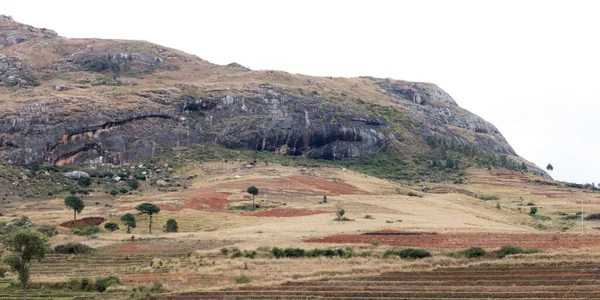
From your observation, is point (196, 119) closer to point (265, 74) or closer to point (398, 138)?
point (265, 74)

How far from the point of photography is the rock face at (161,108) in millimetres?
111750

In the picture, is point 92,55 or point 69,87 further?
point 92,55

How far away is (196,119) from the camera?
433 ft

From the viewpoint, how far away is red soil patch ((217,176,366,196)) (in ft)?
302

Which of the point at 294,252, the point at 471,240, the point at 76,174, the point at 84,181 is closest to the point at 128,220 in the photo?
the point at 294,252

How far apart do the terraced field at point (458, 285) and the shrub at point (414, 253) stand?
4914mm

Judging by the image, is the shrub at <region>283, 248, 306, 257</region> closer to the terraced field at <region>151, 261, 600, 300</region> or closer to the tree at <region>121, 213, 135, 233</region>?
the terraced field at <region>151, 261, 600, 300</region>

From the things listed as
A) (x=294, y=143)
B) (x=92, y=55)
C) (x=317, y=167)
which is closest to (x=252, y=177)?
(x=317, y=167)

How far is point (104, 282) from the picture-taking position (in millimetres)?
37438

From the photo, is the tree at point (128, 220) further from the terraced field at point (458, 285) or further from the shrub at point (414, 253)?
the shrub at point (414, 253)

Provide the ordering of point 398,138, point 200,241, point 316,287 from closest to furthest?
point 316,287
point 200,241
point 398,138

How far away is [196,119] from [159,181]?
34912 millimetres

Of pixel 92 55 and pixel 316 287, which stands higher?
pixel 92 55

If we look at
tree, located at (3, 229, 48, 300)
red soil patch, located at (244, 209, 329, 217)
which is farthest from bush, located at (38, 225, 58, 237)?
tree, located at (3, 229, 48, 300)
